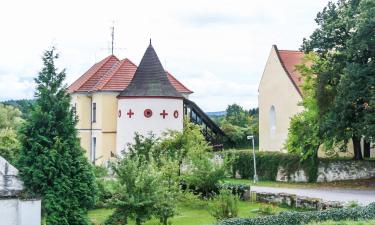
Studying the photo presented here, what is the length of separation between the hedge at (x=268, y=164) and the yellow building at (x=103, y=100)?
19.7 ft

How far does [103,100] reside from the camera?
4700 centimetres

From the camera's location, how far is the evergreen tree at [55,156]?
58.2 ft

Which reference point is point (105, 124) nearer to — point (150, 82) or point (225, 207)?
point (150, 82)

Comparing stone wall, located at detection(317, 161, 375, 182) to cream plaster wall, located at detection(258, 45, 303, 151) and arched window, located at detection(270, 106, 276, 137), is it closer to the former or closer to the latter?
cream plaster wall, located at detection(258, 45, 303, 151)

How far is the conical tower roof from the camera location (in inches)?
1734

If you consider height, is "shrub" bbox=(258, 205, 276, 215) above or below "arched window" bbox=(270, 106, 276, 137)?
below

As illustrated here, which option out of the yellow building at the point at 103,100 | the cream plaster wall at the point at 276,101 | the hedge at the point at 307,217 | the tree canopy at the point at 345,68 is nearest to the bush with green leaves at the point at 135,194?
the hedge at the point at 307,217

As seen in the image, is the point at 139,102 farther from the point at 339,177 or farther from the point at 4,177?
the point at 4,177

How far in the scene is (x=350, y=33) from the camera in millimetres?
33031

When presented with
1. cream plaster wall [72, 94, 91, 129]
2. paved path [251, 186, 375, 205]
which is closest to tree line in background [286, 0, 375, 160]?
paved path [251, 186, 375, 205]

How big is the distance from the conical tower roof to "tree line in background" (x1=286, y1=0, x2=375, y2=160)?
10.4 metres

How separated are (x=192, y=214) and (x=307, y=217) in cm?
830

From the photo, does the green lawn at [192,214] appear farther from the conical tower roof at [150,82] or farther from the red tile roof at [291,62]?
the red tile roof at [291,62]

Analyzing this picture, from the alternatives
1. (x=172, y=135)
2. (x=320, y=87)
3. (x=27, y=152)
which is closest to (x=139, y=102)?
(x=172, y=135)
